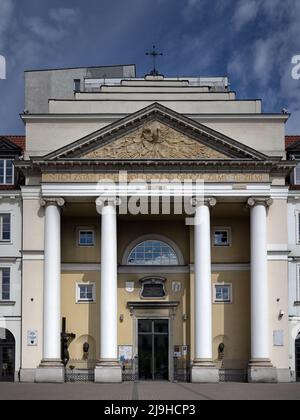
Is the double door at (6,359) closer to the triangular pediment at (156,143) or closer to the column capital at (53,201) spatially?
the column capital at (53,201)

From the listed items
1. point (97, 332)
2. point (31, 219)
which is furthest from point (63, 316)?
point (31, 219)

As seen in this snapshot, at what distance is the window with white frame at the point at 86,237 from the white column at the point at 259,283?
9.48 metres

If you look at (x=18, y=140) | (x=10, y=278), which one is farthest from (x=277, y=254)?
(x=18, y=140)

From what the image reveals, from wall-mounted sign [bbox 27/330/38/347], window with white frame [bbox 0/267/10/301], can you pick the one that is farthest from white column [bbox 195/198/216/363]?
window with white frame [bbox 0/267/10/301]

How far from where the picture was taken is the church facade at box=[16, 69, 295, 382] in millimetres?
45594

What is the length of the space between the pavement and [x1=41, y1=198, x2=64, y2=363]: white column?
347 centimetres

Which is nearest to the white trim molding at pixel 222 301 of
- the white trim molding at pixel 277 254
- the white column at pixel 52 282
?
the white trim molding at pixel 277 254

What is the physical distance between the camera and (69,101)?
4941cm

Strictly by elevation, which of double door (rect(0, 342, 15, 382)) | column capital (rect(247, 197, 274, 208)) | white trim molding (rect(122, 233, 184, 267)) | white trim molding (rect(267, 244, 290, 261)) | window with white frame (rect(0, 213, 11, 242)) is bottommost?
double door (rect(0, 342, 15, 382))

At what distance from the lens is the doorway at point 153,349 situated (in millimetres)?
48281

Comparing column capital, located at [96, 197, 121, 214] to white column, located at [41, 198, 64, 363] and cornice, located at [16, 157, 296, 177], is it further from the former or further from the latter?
white column, located at [41, 198, 64, 363]

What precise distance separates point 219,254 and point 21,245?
37.3ft

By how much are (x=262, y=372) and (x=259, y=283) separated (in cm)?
472

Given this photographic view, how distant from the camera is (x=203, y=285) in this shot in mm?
45531
